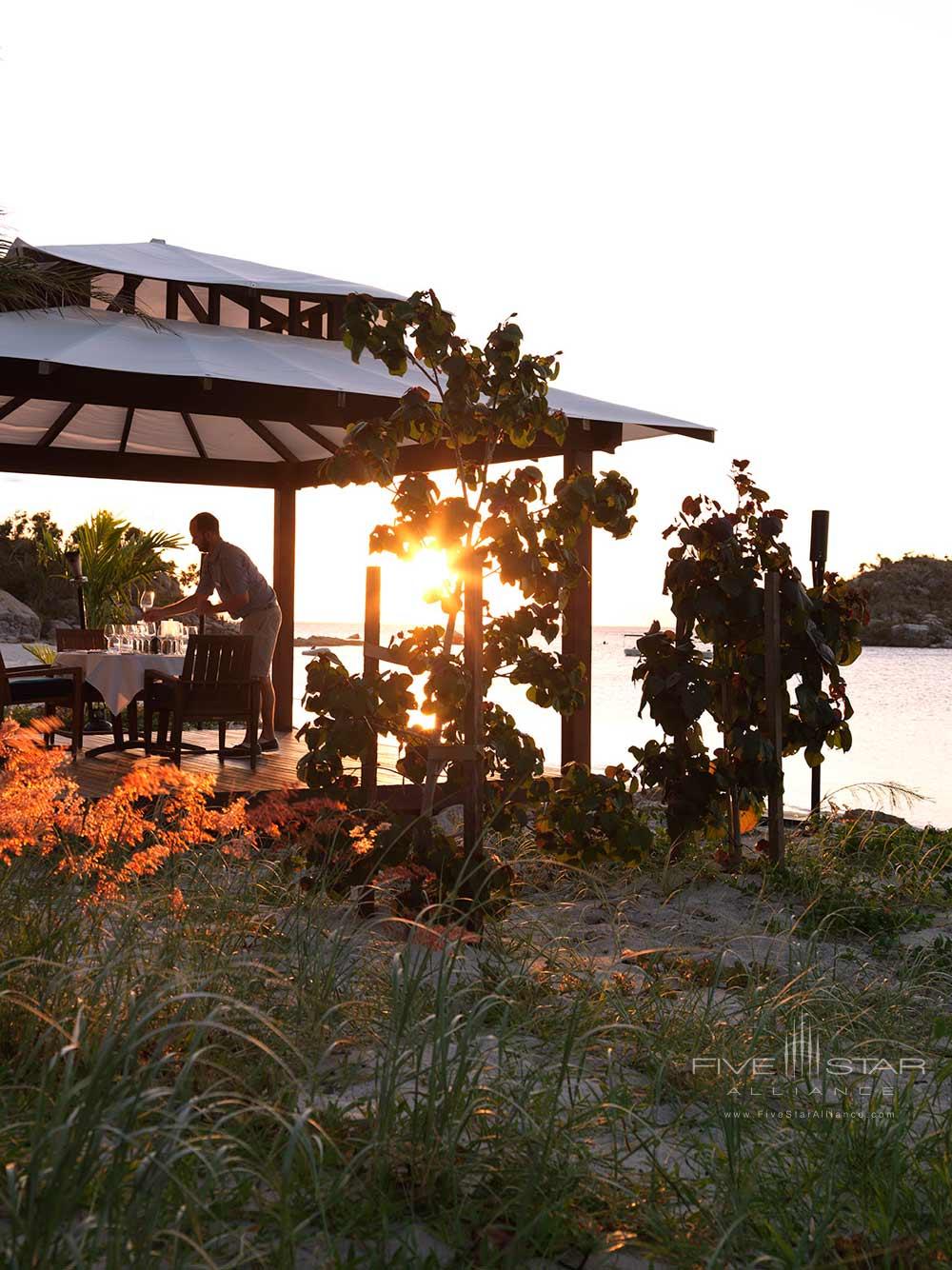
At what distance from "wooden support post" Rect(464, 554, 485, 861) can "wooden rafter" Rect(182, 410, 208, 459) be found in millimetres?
5724

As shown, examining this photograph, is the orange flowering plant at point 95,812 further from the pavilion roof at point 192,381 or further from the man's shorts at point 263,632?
the man's shorts at point 263,632

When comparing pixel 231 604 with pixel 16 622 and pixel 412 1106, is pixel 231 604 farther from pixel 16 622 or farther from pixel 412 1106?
pixel 16 622

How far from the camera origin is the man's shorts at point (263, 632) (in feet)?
29.6

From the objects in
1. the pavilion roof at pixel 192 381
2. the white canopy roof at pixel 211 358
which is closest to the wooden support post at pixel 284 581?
the pavilion roof at pixel 192 381

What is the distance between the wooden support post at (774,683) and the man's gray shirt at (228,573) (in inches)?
160

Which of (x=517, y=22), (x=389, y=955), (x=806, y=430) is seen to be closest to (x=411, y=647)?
(x=389, y=955)

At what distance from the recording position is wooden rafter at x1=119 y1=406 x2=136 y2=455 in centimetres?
985

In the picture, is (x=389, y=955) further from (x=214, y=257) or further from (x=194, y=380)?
(x=214, y=257)

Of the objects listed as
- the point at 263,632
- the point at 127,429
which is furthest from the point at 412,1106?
the point at 127,429

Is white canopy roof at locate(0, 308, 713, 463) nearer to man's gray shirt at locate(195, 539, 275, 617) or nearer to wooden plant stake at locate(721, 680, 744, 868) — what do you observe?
man's gray shirt at locate(195, 539, 275, 617)

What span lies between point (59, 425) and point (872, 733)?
15.5 m

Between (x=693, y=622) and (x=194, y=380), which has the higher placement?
(x=194, y=380)

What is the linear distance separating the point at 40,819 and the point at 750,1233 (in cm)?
193

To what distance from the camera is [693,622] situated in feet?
20.8
